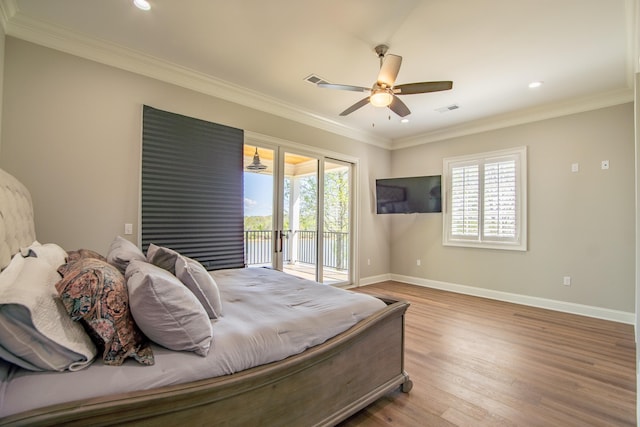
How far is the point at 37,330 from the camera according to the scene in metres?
0.99

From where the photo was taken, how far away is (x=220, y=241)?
3.64 m

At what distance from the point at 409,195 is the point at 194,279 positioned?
456 cm

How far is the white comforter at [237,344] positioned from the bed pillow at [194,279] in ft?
0.32

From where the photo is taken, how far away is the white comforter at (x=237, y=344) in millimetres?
978

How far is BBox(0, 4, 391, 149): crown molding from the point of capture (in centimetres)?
254

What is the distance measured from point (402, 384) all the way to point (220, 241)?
2530 millimetres

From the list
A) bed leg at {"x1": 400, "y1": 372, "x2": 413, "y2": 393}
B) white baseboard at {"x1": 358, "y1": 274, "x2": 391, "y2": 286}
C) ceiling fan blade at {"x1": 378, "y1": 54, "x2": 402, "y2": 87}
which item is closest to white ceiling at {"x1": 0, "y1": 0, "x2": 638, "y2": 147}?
ceiling fan blade at {"x1": 378, "y1": 54, "x2": 402, "y2": 87}

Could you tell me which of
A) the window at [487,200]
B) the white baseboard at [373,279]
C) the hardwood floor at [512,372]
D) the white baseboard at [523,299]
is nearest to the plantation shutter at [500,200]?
the window at [487,200]

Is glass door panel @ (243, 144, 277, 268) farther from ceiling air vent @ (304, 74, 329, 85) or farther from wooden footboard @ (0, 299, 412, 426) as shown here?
wooden footboard @ (0, 299, 412, 426)

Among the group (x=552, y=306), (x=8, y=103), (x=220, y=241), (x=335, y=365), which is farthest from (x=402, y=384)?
(x=8, y=103)

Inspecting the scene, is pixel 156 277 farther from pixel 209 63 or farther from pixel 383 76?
pixel 209 63

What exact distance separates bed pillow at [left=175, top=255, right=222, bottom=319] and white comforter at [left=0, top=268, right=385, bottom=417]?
3.4 inches

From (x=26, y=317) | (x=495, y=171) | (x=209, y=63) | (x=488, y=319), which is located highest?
(x=209, y=63)

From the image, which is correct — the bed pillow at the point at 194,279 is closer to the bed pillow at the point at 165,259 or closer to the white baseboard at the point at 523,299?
the bed pillow at the point at 165,259
